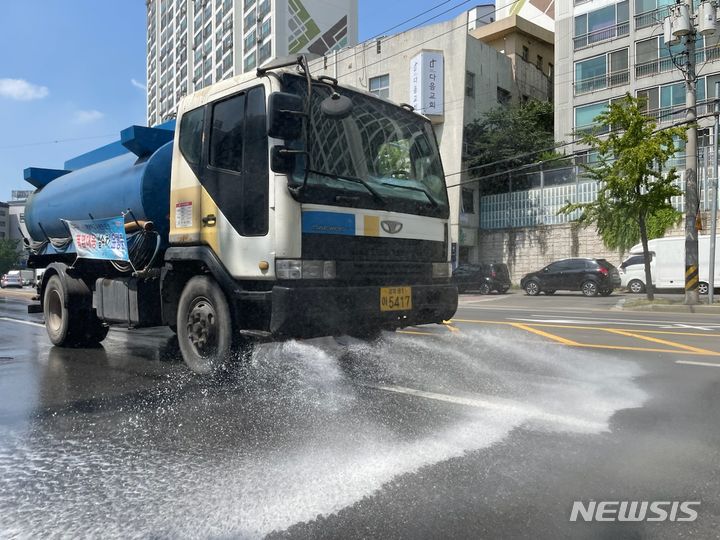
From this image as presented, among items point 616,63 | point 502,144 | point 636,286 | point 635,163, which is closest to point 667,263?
point 636,286

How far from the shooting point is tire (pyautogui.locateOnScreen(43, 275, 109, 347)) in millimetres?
7371

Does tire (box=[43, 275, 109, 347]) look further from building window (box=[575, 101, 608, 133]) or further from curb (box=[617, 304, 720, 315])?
building window (box=[575, 101, 608, 133])

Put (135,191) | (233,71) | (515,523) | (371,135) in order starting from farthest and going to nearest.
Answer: (233,71) → (135,191) → (371,135) → (515,523)

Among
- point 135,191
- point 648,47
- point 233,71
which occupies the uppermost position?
point 233,71

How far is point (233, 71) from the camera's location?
6756cm

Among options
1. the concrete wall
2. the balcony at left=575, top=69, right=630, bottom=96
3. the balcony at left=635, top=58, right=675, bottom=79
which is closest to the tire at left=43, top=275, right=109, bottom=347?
the concrete wall

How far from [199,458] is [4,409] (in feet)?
7.38

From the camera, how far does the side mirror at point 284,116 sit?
4.42 metres

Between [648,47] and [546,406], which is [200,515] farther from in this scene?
[648,47]

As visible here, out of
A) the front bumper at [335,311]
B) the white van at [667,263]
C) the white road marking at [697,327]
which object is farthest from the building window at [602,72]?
the front bumper at [335,311]

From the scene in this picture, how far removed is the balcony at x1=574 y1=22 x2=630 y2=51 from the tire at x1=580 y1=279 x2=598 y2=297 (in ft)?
56.4

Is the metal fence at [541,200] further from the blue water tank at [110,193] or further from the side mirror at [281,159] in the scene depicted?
the side mirror at [281,159]

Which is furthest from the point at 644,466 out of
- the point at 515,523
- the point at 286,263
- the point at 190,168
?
the point at 190,168

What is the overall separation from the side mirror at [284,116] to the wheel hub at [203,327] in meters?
1.77
